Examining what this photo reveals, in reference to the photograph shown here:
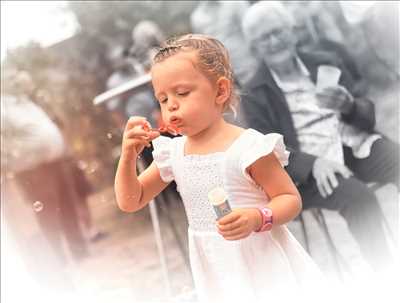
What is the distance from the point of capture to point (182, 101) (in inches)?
33.3

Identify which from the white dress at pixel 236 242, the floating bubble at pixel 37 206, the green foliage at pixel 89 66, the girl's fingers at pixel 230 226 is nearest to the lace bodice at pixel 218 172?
the white dress at pixel 236 242

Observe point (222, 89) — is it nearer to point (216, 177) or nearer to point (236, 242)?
point (216, 177)

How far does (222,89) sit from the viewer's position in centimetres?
88

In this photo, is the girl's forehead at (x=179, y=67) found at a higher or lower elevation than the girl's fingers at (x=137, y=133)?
higher

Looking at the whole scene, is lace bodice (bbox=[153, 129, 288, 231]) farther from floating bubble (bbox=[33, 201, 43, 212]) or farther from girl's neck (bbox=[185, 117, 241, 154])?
floating bubble (bbox=[33, 201, 43, 212])

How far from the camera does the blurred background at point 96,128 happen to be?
1465 mm

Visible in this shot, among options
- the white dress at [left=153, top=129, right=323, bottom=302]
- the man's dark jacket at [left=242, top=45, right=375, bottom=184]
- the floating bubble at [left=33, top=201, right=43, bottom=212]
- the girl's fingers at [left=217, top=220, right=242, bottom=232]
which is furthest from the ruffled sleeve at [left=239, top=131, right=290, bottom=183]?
the floating bubble at [left=33, top=201, right=43, bottom=212]

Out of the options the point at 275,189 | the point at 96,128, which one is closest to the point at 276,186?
the point at 275,189

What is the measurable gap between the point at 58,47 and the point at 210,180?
864mm

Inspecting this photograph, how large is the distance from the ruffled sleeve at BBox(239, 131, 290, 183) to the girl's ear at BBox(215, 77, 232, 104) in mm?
73

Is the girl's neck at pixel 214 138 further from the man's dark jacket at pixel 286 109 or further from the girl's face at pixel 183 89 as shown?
the man's dark jacket at pixel 286 109

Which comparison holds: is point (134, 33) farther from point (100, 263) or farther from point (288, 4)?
point (100, 263)

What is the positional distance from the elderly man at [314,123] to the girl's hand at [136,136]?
64cm

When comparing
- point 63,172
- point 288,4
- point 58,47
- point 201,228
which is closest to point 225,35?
point 288,4
